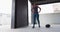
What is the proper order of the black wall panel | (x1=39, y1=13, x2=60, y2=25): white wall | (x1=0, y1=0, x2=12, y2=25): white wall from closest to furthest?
the black wall panel < (x1=0, y1=0, x2=12, y2=25): white wall < (x1=39, y1=13, x2=60, y2=25): white wall

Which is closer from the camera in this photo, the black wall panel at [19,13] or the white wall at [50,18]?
the black wall panel at [19,13]

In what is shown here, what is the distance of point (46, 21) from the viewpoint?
7.05m

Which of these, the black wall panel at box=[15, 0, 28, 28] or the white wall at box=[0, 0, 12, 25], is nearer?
the black wall panel at box=[15, 0, 28, 28]

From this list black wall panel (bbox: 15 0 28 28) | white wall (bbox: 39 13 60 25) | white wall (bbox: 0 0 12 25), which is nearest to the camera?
black wall panel (bbox: 15 0 28 28)

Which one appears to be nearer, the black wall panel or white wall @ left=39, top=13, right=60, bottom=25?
the black wall panel

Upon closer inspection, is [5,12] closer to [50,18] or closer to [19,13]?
[19,13]

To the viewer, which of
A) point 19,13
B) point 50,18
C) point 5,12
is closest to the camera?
point 19,13

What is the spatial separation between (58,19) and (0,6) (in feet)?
13.1

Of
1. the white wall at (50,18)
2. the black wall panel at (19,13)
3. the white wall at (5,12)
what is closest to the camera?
the black wall panel at (19,13)

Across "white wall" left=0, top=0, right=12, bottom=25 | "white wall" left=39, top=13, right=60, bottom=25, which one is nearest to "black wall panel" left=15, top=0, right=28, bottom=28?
"white wall" left=0, top=0, right=12, bottom=25

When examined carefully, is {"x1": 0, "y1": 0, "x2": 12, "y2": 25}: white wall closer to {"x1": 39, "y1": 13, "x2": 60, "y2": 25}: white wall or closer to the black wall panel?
the black wall panel

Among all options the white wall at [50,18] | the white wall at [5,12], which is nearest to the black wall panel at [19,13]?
the white wall at [5,12]

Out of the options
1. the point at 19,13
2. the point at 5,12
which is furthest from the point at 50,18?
the point at 19,13

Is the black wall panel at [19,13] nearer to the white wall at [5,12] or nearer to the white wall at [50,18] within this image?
the white wall at [5,12]
